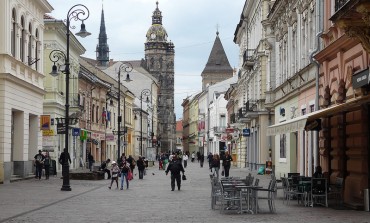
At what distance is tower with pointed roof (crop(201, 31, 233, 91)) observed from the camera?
152 metres

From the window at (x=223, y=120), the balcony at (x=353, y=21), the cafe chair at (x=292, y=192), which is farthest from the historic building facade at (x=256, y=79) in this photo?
the window at (x=223, y=120)

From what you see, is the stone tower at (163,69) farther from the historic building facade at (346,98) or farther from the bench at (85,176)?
the historic building facade at (346,98)

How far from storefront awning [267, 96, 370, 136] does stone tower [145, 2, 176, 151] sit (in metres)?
165

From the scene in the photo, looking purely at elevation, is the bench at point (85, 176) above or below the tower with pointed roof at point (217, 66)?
below

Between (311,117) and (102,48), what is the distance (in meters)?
137

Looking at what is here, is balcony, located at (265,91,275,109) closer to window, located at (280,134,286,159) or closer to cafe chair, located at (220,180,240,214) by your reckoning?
window, located at (280,134,286,159)

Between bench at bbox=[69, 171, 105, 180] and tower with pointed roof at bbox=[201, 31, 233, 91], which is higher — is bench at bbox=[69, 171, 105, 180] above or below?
below

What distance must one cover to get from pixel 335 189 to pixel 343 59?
3.65 metres

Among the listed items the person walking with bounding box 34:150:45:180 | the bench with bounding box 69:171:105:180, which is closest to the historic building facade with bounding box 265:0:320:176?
the bench with bounding box 69:171:105:180

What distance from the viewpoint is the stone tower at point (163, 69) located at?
188500 mm

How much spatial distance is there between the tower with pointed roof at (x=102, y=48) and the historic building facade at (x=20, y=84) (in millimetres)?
111241

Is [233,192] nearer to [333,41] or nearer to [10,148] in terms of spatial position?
[333,41]

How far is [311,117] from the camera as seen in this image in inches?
753

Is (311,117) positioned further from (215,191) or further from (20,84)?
(20,84)
